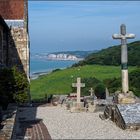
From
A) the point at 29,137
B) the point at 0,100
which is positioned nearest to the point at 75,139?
the point at 29,137

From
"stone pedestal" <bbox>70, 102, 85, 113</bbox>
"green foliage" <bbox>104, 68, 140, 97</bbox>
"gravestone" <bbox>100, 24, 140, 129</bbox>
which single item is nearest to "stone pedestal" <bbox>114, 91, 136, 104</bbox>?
"gravestone" <bbox>100, 24, 140, 129</bbox>

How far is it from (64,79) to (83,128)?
34.0 m

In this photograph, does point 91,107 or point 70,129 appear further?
point 91,107

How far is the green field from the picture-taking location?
48.8m

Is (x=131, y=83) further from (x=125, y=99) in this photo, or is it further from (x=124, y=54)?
(x=125, y=99)

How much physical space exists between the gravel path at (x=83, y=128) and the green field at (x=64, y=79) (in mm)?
22891

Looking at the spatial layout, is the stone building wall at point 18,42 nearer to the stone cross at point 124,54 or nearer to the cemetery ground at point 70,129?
the cemetery ground at point 70,129

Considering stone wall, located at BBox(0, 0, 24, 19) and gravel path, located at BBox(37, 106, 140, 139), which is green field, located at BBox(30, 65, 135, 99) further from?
gravel path, located at BBox(37, 106, 140, 139)

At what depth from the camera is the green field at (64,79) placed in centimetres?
4878

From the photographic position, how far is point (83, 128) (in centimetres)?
1878

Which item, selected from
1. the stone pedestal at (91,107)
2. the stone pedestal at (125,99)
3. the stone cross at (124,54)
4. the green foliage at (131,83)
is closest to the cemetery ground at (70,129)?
the stone pedestal at (125,99)

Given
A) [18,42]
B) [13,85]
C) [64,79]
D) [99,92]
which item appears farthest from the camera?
[64,79]

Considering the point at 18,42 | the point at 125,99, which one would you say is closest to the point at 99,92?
the point at 18,42

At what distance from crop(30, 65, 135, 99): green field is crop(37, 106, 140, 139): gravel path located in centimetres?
2289
